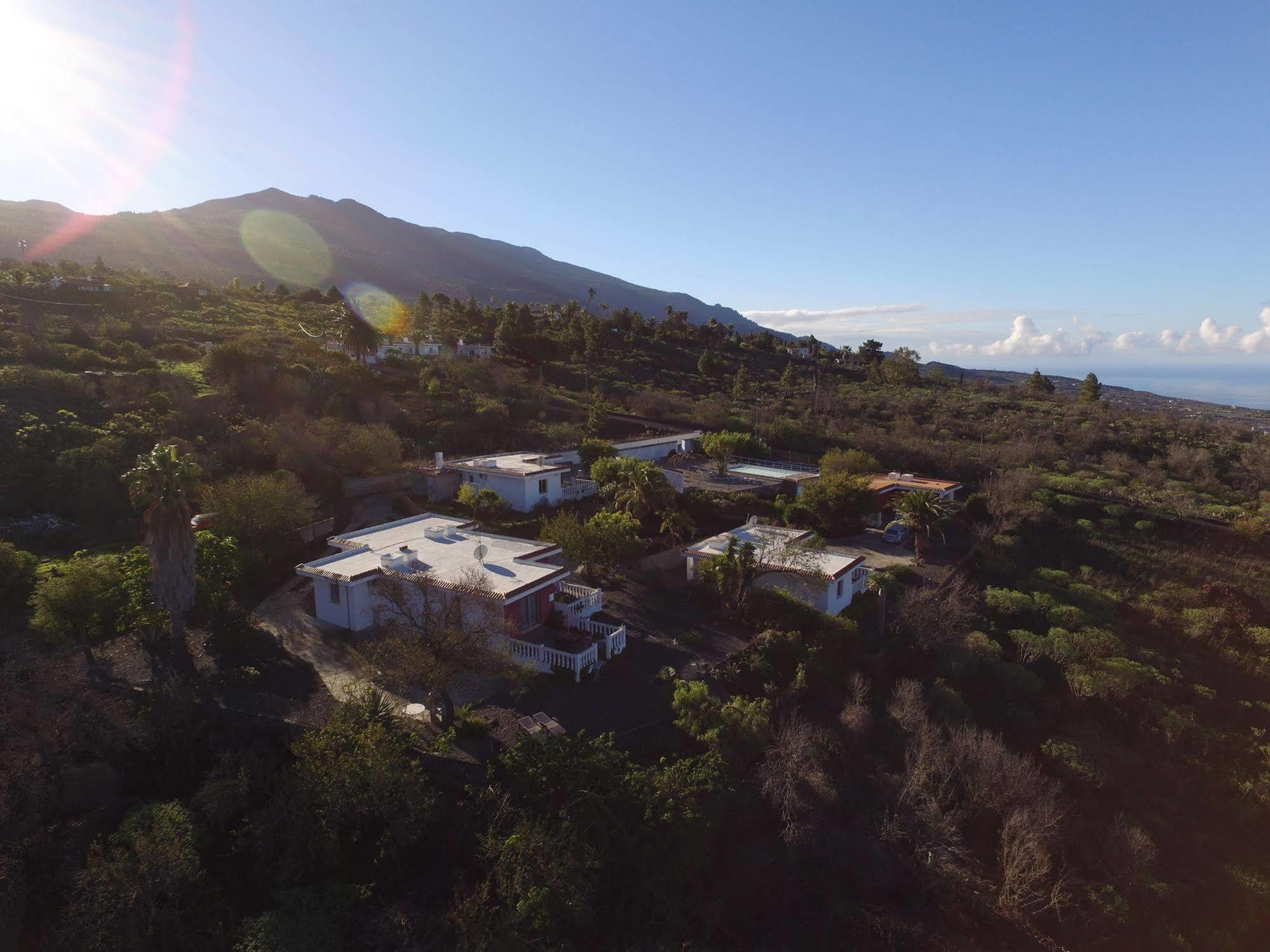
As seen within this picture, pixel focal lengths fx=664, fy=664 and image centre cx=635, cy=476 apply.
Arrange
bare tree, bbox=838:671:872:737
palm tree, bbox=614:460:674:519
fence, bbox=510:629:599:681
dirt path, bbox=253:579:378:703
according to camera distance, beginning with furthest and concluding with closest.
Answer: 1. palm tree, bbox=614:460:674:519
2. bare tree, bbox=838:671:872:737
3. fence, bbox=510:629:599:681
4. dirt path, bbox=253:579:378:703

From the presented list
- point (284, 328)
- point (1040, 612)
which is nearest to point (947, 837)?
point (1040, 612)

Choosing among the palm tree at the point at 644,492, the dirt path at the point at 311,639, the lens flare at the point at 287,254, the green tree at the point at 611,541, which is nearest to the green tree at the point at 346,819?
the dirt path at the point at 311,639

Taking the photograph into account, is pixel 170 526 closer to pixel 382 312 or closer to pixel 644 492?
pixel 644 492

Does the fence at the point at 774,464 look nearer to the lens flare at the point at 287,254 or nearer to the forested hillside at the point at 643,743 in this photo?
the forested hillside at the point at 643,743

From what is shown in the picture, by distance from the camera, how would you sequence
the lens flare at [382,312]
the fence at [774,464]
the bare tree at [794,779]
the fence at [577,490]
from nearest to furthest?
1. the bare tree at [794,779]
2. the fence at [577,490]
3. the fence at [774,464]
4. the lens flare at [382,312]

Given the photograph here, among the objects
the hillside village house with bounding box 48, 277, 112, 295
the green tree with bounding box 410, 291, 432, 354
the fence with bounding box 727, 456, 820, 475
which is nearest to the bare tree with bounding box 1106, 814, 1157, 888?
the fence with bounding box 727, 456, 820, 475

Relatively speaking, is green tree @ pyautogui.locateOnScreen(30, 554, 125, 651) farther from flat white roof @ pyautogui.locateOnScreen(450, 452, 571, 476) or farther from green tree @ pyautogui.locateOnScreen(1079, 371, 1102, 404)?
green tree @ pyautogui.locateOnScreen(1079, 371, 1102, 404)
